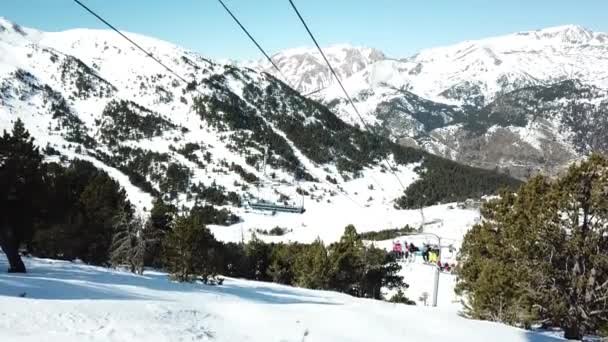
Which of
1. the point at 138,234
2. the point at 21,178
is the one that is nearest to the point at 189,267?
the point at 138,234

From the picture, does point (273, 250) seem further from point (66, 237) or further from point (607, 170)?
point (607, 170)

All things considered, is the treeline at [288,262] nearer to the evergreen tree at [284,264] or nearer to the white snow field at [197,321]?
the evergreen tree at [284,264]

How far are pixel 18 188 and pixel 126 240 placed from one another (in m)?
12.7

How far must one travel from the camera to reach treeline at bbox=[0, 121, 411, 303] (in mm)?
26703

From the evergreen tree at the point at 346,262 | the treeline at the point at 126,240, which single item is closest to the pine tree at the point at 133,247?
the treeline at the point at 126,240

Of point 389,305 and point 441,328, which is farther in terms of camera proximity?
point 389,305

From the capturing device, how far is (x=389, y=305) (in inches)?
712

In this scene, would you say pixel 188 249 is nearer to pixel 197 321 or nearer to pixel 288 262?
pixel 197 321

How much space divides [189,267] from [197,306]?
2655cm

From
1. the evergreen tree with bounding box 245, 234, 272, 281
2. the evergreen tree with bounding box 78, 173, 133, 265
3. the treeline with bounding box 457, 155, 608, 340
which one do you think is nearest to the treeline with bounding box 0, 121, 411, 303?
the evergreen tree with bounding box 245, 234, 272, 281

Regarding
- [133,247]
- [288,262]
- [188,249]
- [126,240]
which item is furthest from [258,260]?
[126,240]

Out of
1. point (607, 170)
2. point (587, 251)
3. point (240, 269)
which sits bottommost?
point (240, 269)

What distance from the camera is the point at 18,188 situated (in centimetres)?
2612

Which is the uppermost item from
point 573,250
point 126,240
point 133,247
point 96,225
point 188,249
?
point 573,250
